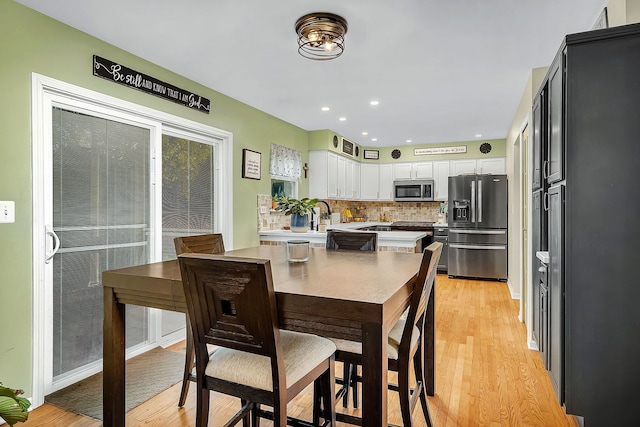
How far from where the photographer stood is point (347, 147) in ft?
21.4

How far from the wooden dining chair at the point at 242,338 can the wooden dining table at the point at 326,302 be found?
0.11m

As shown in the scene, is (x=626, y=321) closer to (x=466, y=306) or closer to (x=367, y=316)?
(x=367, y=316)

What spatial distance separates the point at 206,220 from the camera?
3.93 metres

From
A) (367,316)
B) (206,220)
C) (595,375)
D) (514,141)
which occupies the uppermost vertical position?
(514,141)

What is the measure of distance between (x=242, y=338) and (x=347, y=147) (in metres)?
5.47

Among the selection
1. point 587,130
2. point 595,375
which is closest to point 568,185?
point 587,130

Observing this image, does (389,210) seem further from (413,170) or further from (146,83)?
(146,83)

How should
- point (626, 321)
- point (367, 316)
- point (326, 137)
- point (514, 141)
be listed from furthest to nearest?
point (326, 137), point (514, 141), point (626, 321), point (367, 316)

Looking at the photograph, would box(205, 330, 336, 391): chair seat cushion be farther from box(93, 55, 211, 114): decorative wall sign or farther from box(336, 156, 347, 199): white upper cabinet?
box(336, 156, 347, 199): white upper cabinet

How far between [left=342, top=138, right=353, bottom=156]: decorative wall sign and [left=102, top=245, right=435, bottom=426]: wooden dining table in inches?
170

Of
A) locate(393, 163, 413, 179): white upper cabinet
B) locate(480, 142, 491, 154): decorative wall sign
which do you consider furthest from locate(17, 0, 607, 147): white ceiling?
locate(393, 163, 413, 179): white upper cabinet

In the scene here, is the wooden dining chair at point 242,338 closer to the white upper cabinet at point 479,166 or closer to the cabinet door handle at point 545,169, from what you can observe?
the cabinet door handle at point 545,169

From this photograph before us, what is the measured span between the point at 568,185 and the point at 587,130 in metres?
0.25

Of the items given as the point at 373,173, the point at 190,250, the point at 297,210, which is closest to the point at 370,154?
the point at 373,173
